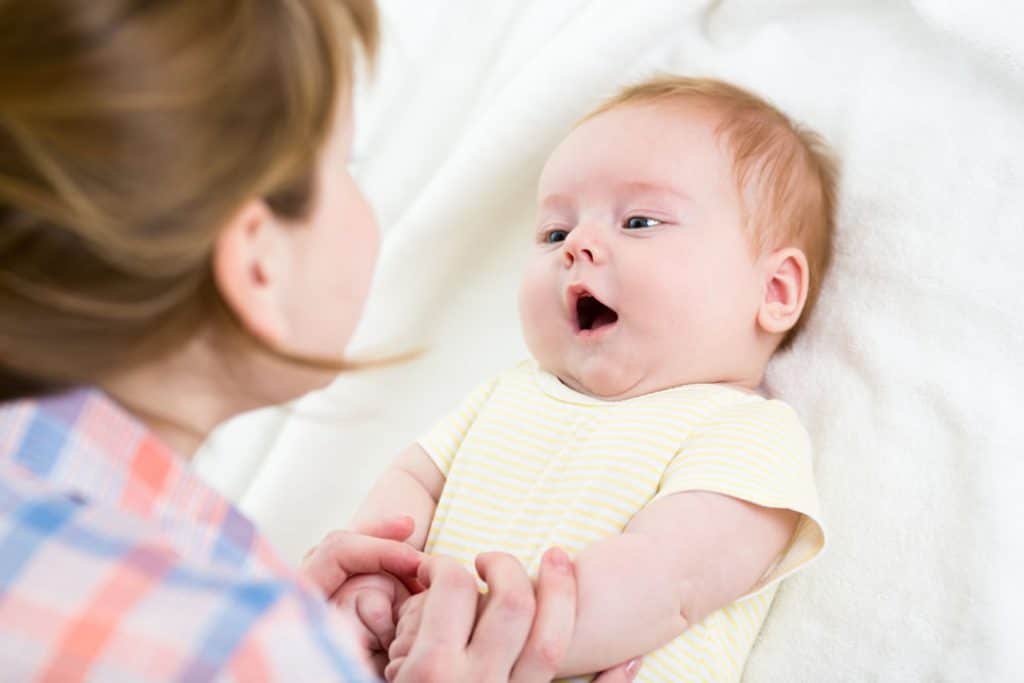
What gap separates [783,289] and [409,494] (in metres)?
0.43

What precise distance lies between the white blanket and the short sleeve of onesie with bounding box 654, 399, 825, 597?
0.07 m

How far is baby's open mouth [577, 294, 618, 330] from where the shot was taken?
1198 millimetres

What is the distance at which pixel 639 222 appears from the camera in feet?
3.95

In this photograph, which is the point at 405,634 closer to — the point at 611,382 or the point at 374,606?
the point at 374,606

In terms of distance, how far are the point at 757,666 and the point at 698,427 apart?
23cm

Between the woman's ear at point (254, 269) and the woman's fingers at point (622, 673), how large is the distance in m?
0.40

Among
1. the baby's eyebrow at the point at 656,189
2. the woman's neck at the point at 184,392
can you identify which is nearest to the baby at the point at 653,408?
the baby's eyebrow at the point at 656,189

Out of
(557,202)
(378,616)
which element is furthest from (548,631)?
(557,202)

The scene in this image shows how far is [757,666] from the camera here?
3.70 ft

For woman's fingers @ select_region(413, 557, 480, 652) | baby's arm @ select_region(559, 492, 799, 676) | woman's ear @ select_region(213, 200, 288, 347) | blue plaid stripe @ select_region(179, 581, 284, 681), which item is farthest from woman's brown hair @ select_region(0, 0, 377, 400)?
baby's arm @ select_region(559, 492, 799, 676)

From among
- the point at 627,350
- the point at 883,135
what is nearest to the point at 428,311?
the point at 627,350

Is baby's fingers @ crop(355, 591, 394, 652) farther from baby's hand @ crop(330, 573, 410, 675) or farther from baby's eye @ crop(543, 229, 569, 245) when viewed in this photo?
baby's eye @ crop(543, 229, 569, 245)

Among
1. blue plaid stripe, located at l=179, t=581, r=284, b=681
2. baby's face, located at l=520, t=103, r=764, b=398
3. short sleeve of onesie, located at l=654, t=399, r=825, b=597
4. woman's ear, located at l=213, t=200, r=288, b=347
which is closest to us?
blue plaid stripe, located at l=179, t=581, r=284, b=681

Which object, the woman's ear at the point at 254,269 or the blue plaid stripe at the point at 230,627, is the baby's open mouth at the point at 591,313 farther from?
the blue plaid stripe at the point at 230,627
